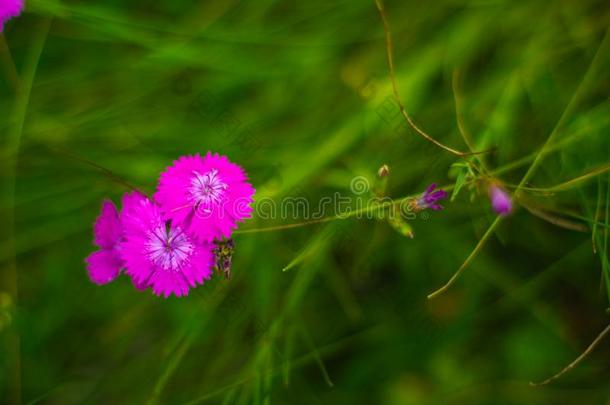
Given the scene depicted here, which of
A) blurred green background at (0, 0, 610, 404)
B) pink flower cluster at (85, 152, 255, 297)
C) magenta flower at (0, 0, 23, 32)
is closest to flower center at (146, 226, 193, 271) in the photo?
pink flower cluster at (85, 152, 255, 297)

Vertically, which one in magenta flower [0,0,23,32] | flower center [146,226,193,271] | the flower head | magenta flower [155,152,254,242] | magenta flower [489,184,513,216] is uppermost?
magenta flower [0,0,23,32]

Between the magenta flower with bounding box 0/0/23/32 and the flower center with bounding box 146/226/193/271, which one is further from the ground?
the magenta flower with bounding box 0/0/23/32

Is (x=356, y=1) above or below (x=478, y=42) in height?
above

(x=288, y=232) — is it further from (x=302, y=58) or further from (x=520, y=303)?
(x=520, y=303)

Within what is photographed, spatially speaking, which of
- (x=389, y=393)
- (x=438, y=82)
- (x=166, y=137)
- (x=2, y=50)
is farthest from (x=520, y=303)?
(x=2, y=50)

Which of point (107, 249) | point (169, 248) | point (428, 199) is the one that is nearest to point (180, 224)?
point (169, 248)

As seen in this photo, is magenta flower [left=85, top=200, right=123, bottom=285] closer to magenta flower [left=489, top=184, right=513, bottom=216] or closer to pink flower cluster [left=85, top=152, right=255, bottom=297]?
pink flower cluster [left=85, top=152, right=255, bottom=297]

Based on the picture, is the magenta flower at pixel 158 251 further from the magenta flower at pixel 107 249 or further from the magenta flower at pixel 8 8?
the magenta flower at pixel 8 8
